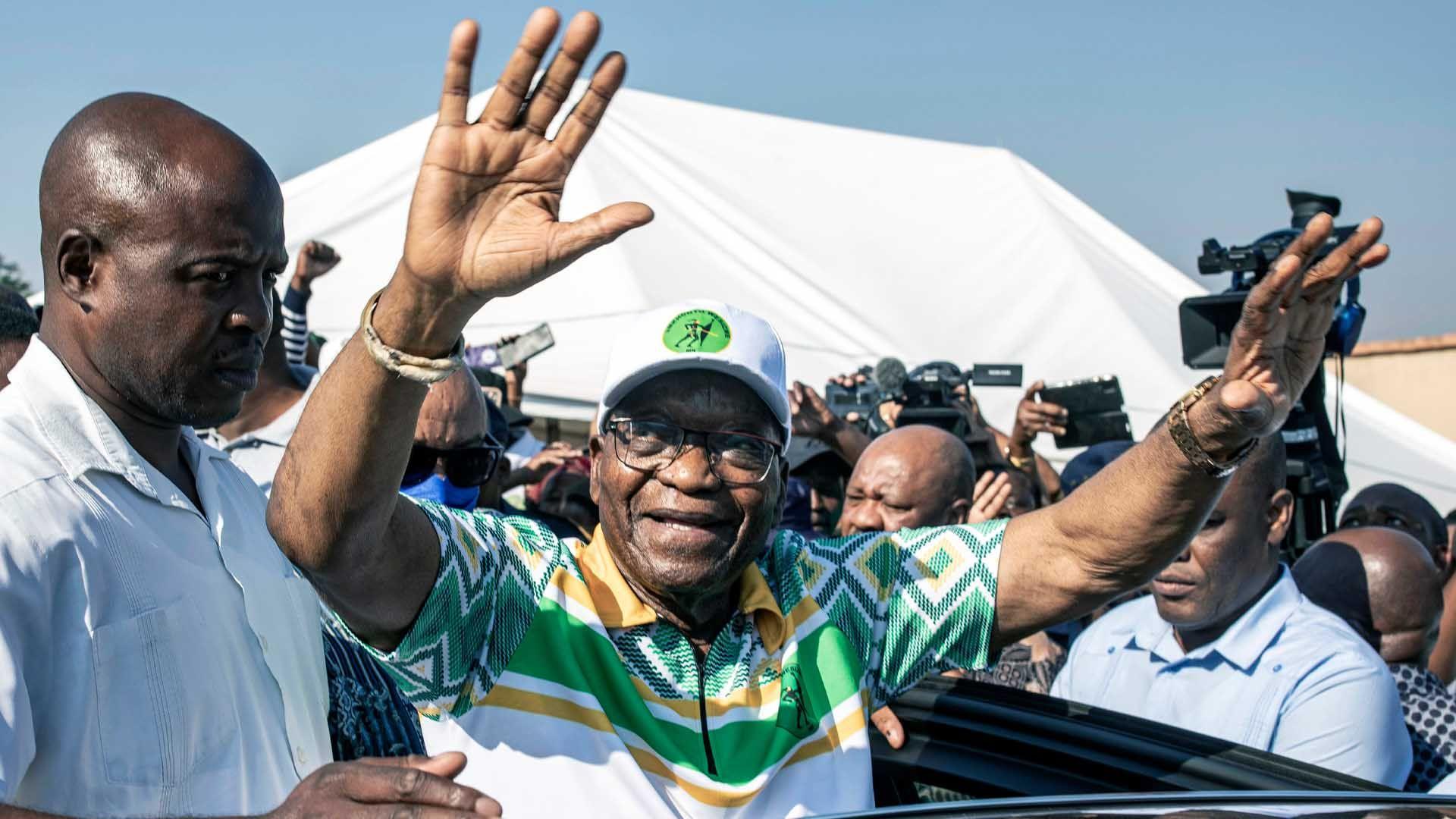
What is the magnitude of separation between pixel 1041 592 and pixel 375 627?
3.85ft

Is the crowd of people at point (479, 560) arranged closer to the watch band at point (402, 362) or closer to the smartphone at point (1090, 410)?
the watch band at point (402, 362)

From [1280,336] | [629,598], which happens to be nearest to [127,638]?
[629,598]

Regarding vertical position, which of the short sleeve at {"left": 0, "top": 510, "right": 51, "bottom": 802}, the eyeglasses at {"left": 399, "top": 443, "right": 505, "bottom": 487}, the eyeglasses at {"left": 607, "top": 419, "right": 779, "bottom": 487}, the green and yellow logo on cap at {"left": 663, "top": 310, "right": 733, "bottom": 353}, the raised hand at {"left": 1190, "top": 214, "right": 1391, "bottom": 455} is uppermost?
the raised hand at {"left": 1190, "top": 214, "right": 1391, "bottom": 455}

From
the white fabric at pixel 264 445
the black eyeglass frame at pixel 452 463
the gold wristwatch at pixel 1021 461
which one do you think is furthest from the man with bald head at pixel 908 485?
the white fabric at pixel 264 445

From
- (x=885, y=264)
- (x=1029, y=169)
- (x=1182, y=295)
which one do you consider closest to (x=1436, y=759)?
(x=885, y=264)

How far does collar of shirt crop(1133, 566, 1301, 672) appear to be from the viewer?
9.99ft

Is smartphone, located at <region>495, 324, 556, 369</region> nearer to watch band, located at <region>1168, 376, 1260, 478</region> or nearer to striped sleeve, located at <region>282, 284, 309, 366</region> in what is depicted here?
striped sleeve, located at <region>282, 284, 309, 366</region>

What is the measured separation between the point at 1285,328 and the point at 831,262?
29.7 feet

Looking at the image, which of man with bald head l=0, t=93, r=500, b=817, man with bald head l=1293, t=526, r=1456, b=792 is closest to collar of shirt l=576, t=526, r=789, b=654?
man with bald head l=0, t=93, r=500, b=817

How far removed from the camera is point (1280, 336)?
7.27 feet

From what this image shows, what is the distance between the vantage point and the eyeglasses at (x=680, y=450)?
7.58 ft

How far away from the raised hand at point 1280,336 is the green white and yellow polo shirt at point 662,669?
52cm

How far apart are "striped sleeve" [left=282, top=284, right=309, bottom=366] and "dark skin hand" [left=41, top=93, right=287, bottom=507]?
3.70m

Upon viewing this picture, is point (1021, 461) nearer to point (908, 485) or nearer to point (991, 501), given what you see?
point (991, 501)
